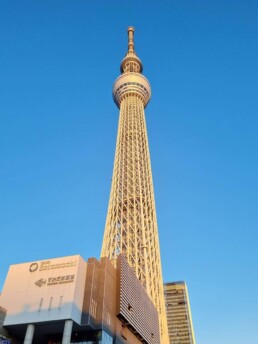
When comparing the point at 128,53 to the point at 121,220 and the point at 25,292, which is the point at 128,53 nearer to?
the point at 121,220

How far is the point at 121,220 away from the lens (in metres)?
71.4

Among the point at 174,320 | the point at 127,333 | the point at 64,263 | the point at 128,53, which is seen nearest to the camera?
the point at 64,263

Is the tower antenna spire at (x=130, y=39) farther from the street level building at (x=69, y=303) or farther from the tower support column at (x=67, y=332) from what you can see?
the tower support column at (x=67, y=332)

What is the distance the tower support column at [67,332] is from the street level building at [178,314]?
3711 inches

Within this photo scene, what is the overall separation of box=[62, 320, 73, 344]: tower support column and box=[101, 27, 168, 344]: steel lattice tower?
24.8m

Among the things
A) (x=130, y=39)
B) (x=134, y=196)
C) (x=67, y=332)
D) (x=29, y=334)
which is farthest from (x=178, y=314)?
(x=67, y=332)

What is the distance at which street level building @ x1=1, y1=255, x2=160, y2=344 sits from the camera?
38812 mm

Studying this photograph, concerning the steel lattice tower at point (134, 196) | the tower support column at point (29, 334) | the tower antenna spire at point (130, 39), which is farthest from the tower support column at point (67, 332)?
the tower antenna spire at point (130, 39)

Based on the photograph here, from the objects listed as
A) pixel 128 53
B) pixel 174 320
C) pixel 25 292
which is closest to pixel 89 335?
pixel 25 292

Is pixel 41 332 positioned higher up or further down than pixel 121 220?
further down

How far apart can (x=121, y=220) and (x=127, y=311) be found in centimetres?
2767

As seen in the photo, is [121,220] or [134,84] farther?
[134,84]

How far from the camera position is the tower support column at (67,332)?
36.7 meters

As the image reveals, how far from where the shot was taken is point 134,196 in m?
75.5
